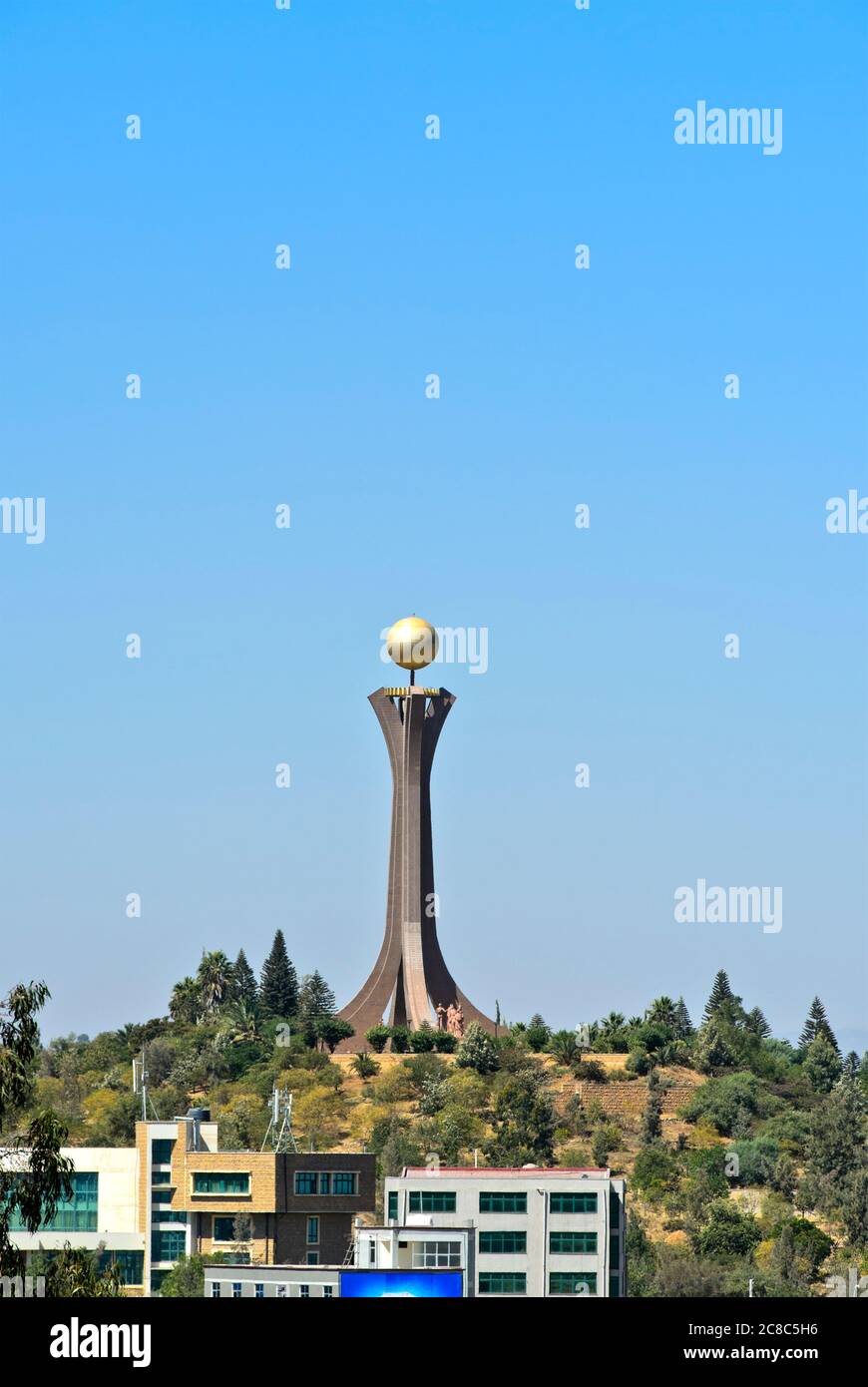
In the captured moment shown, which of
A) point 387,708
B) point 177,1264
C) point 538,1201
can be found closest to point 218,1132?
point 177,1264

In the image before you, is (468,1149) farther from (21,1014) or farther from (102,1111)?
(21,1014)

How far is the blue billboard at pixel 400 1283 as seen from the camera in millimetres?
42469

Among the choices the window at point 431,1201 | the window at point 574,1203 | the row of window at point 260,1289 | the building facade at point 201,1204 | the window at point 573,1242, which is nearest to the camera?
the row of window at point 260,1289

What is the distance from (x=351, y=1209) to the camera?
86.9 meters

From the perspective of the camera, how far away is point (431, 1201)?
76.2 m

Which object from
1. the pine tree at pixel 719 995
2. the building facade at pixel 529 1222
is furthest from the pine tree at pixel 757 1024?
the building facade at pixel 529 1222

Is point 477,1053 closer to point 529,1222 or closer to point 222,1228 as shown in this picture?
point 222,1228

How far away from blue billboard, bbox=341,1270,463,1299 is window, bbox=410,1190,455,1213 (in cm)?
3006

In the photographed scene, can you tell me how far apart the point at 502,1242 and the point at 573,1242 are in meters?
2.20

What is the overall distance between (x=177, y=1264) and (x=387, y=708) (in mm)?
43127

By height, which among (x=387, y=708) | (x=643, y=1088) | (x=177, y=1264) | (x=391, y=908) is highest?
(x=387, y=708)

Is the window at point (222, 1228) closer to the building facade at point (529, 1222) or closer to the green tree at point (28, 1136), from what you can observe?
the building facade at point (529, 1222)

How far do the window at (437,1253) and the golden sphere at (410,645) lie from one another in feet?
197

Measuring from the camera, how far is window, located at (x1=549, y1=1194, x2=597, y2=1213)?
2960 inches
